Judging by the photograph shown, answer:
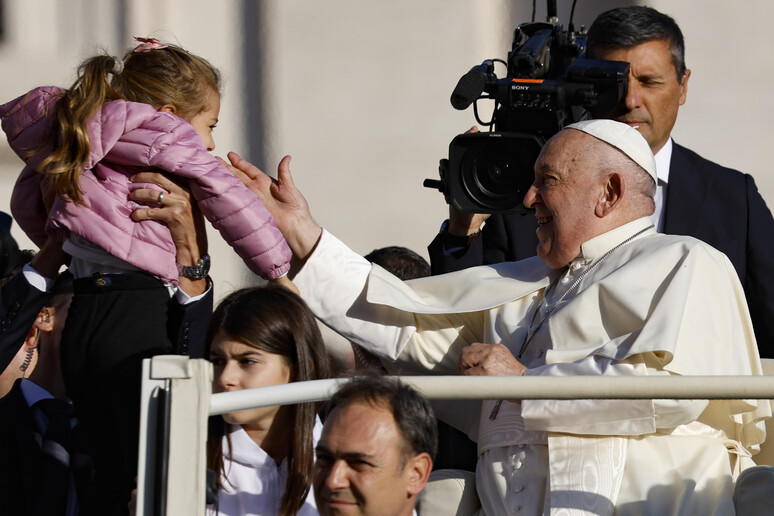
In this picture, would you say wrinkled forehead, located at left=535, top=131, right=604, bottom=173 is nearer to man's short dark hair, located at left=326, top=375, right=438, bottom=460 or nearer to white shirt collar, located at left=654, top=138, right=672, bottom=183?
white shirt collar, located at left=654, top=138, right=672, bottom=183

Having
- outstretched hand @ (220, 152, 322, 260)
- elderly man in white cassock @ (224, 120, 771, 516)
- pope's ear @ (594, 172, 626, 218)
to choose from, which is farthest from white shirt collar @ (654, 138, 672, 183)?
outstretched hand @ (220, 152, 322, 260)

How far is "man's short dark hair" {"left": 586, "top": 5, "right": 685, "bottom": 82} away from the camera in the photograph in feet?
14.2

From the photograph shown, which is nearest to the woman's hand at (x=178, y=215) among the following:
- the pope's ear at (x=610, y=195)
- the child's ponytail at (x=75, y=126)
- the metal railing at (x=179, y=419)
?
the child's ponytail at (x=75, y=126)

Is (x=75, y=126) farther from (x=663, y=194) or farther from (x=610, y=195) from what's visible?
(x=663, y=194)

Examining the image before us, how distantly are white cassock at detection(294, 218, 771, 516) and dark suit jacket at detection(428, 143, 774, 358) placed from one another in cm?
35

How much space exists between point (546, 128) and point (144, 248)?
4.37 ft

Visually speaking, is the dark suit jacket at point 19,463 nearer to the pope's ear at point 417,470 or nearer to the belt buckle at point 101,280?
the belt buckle at point 101,280

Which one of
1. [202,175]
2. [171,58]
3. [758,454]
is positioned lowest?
[758,454]

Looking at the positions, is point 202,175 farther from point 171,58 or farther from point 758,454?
point 758,454

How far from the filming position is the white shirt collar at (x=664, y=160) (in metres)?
4.41

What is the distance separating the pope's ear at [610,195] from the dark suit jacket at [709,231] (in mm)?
729

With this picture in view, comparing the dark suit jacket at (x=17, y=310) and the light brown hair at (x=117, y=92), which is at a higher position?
the light brown hair at (x=117, y=92)

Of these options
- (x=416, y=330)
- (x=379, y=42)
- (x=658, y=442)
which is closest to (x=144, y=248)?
(x=416, y=330)

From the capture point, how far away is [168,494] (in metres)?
2.09
